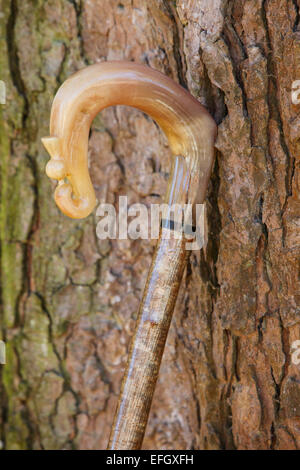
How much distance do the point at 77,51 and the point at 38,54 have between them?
75mm

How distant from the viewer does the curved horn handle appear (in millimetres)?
591

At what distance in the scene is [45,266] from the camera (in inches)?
35.9

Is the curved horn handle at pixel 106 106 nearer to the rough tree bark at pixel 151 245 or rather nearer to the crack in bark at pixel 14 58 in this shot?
the rough tree bark at pixel 151 245

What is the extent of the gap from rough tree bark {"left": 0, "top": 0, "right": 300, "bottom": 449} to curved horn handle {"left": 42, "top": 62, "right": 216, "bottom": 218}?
0.05 meters

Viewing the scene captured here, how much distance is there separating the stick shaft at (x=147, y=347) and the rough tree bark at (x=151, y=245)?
0.36 ft

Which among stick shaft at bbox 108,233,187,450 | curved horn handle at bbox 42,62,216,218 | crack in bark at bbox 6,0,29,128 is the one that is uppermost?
crack in bark at bbox 6,0,29,128

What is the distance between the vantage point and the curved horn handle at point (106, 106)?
23.3 inches

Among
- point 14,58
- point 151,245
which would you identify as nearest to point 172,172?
point 151,245

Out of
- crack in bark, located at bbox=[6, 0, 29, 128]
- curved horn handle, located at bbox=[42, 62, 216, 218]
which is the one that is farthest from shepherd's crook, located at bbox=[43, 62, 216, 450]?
crack in bark, located at bbox=[6, 0, 29, 128]

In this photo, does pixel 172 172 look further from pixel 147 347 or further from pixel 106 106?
A: pixel 147 347

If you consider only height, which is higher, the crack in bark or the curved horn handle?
the crack in bark

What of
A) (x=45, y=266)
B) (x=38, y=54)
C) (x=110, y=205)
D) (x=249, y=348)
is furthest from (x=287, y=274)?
(x=38, y=54)

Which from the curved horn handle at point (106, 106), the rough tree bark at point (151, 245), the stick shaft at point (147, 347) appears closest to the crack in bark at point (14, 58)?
the rough tree bark at point (151, 245)

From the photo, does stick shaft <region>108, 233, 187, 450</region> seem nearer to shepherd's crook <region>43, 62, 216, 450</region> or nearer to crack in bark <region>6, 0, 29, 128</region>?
shepherd's crook <region>43, 62, 216, 450</region>
